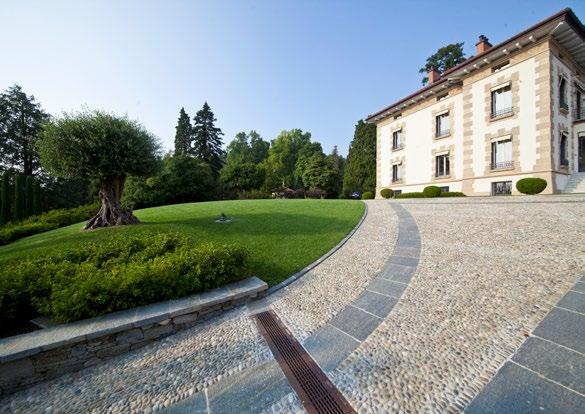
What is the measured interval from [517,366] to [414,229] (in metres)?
5.79

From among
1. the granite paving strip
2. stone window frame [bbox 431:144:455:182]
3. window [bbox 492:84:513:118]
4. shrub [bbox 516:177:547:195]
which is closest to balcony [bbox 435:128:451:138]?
stone window frame [bbox 431:144:455:182]

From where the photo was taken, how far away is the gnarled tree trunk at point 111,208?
8.81m

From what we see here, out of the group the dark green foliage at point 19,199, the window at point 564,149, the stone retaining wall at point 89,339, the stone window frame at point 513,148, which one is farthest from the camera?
the dark green foliage at point 19,199

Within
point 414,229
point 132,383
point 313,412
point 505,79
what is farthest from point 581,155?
point 132,383

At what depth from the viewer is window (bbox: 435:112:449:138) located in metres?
19.3

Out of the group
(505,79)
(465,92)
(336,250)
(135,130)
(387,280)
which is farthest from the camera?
(465,92)

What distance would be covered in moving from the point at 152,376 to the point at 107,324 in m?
1.03

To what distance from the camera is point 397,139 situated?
77.9 feet

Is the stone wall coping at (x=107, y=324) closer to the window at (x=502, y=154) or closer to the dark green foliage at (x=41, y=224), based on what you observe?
the dark green foliage at (x=41, y=224)

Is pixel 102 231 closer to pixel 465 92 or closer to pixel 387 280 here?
pixel 387 280

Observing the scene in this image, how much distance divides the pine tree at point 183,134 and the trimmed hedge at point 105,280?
146 ft

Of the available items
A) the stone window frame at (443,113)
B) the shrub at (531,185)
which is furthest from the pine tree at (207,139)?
the shrub at (531,185)

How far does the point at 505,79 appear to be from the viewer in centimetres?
1528

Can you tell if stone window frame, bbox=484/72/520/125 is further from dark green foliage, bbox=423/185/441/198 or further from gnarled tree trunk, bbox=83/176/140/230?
gnarled tree trunk, bbox=83/176/140/230
